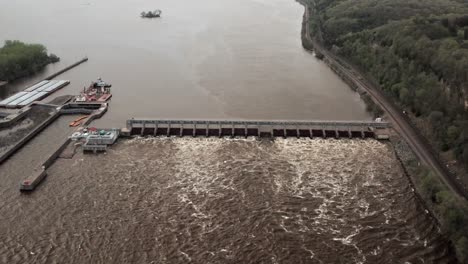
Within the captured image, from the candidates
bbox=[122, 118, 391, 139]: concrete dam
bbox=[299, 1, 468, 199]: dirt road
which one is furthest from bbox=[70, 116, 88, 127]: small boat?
bbox=[299, 1, 468, 199]: dirt road

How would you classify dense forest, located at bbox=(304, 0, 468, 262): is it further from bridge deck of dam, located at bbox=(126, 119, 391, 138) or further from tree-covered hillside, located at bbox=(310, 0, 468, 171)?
bridge deck of dam, located at bbox=(126, 119, 391, 138)

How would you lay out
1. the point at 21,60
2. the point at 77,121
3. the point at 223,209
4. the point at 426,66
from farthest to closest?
the point at 21,60 < the point at 426,66 < the point at 77,121 < the point at 223,209

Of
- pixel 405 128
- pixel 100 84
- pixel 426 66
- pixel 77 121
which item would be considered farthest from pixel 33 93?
pixel 426 66

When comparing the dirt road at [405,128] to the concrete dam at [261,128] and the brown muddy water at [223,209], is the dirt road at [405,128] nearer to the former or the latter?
the concrete dam at [261,128]

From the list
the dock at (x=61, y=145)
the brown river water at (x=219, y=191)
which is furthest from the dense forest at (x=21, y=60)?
the dock at (x=61, y=145)

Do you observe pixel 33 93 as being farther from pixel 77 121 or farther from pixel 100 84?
pixel 77 121

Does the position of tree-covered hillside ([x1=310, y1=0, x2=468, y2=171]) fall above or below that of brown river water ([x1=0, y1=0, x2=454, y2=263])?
above
